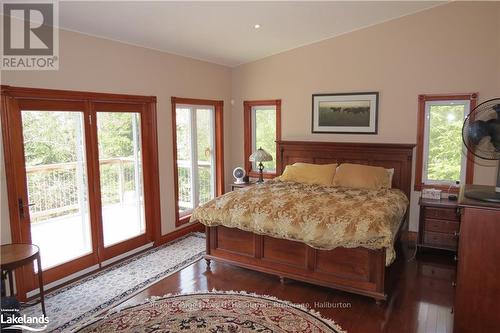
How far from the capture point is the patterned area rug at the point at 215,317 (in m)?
2.84

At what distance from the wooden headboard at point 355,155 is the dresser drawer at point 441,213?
0.44 m

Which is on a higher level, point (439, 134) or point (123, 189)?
point (439, 134)

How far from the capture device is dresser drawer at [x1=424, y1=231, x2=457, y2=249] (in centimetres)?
418

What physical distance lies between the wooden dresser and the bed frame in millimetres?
730

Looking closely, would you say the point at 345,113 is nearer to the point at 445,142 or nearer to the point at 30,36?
the point at 445,142

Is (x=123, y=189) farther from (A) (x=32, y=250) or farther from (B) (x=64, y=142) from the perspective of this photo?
(A) (x=32, y=250)

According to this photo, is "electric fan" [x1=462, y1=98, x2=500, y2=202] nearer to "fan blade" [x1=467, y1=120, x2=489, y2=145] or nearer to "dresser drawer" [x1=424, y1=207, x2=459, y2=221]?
"fan blade" [x1=467, y1=120, x2=489, y2=145]

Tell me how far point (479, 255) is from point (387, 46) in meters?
3.20

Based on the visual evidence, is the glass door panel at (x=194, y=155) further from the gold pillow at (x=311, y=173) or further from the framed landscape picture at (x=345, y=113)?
the framed landscape picture at (x=345, y=113)

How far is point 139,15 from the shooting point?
3.34 metres

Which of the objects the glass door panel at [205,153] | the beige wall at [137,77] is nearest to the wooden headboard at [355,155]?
the glass door panel at [205,153]

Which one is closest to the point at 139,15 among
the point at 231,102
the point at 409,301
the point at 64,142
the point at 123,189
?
the point at 64,142

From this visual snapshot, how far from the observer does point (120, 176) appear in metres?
4.29

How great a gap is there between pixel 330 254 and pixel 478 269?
49.6 inches
